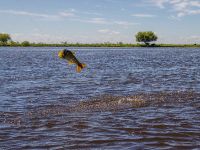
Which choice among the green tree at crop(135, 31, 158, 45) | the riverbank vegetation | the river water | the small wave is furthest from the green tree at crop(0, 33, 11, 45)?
the small wave

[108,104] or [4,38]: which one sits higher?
[4,38]

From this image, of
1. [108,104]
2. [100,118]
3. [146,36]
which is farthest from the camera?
[146,36]

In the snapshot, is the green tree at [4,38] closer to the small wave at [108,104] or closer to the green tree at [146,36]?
the green tree at [146,36]

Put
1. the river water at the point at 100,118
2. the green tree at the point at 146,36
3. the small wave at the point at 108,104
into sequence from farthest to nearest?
the green tree at the point at 146,36 → the small wave at the point at 108,104 → the river water at the point at 100,118

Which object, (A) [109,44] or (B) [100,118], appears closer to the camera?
(B) [100,118]

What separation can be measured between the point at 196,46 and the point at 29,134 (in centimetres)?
18219

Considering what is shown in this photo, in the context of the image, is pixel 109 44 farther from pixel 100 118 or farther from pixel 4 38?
pixel 100 118

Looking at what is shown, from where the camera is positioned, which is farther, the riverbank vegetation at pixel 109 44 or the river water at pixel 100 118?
the riverbank vegetation at pixel 109 44

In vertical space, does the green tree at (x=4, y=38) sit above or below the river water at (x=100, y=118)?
above

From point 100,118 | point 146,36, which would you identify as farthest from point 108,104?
point 146,36

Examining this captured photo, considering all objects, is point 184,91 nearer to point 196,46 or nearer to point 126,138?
point 126,138

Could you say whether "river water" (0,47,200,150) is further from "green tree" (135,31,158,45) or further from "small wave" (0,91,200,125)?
"green tree" (135,31,158,45)

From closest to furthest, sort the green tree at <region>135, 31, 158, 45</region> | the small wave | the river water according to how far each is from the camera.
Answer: the river water < the small wave < the green tree at <region>135, 31, 158, 45</region>

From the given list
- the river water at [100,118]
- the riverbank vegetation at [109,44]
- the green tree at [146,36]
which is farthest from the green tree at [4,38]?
the river water at [100,118]
